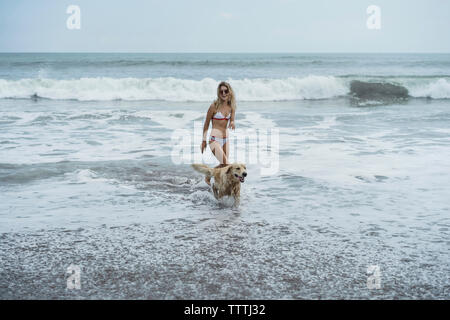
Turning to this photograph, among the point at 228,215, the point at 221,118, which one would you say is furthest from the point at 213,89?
the point at 228,215

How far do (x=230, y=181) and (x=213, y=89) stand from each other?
2145cm

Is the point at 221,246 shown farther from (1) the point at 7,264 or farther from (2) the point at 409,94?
(2) the point at 409,94

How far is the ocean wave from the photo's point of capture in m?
25.3

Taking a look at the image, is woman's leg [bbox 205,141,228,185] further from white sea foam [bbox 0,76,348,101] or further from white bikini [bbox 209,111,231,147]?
white sea foam [bbox 0,76,348,101]

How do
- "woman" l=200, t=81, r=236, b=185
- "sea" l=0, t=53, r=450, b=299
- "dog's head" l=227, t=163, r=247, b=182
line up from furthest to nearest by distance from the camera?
"woman" l=200, t=81, r=236, b=185
"dog's head" l=227, t=163, r=247, b=182
"sea" l=0, t=53, r=450, b=299

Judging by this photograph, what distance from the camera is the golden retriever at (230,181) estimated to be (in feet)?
19.8

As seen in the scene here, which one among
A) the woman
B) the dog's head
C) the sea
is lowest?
the sea

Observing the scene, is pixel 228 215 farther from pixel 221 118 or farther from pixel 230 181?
pixel 221 118

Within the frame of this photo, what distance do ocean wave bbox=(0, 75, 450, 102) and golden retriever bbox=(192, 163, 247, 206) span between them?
60.5ft

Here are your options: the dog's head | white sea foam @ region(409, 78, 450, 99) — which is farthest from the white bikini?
white sea foam @ region(409, 78, 450, 99)

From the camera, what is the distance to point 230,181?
6.19m

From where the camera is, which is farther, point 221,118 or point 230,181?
point 221,118
